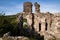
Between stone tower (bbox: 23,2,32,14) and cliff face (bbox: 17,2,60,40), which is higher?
stone tower (bbox: 23,2,32,14)

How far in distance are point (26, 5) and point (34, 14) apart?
2086mm

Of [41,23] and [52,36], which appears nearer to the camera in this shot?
[52,36]

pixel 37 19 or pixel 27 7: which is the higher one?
pixel 27 7

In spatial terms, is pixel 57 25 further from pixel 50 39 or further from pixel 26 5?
pixel 26 5

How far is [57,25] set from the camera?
10.2 m

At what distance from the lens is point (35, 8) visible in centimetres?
3503

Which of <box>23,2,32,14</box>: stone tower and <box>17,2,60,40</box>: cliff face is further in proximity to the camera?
<box>23,2,32,14</box>: stone tower

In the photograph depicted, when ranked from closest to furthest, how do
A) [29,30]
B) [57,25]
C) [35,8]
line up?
1. [57,25]
2. [29,30]
3. [35,8]

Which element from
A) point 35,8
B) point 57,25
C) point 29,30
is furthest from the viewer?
point 35,8

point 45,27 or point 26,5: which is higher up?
point 26,5

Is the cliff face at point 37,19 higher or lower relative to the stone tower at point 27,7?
lower

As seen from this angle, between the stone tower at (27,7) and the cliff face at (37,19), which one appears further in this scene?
the stone tower at (27,7)

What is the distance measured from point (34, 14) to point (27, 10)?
1446 mm

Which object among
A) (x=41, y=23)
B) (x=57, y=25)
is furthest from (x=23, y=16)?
(x=57, y=25)
